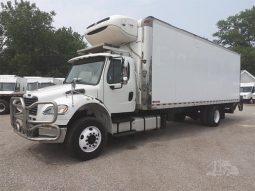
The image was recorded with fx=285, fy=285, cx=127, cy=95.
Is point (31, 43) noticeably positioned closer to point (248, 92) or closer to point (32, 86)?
point (32, 86)

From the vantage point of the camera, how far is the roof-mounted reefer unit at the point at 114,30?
817 centimetres

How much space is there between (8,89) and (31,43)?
2125 cm

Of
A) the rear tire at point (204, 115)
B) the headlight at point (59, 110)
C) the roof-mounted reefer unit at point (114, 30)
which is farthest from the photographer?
the rear tire at point (204, 115)

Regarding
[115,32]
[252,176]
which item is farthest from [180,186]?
[115,32]

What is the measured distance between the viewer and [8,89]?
19281 millimetres

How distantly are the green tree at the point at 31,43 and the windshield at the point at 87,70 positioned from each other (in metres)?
29.7

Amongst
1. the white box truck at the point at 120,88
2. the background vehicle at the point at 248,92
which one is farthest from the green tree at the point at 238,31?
Result: the white box truck at the point at 120,88

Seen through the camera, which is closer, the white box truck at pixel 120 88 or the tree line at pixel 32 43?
the white box truck at pixel 120 88

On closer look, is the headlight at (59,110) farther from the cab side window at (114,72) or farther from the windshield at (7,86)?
the windshield at (7,86)

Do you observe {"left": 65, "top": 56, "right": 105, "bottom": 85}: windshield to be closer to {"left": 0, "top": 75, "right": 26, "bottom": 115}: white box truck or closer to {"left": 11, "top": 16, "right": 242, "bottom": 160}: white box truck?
{"left": 11, "top": 16, "right": 242, "bottom": 160}: white box truck

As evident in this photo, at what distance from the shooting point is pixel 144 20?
27.7 ft

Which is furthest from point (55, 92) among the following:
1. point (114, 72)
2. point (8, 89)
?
point (8, 89)

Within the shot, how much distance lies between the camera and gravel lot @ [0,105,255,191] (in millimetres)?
5258

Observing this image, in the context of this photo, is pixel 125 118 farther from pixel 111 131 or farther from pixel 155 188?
pixel 155 188
